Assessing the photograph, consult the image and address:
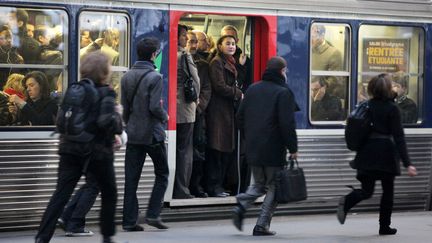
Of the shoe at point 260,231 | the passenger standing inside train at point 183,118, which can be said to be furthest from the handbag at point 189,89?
the shoe at point 260,231

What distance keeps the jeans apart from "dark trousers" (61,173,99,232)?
133 cm

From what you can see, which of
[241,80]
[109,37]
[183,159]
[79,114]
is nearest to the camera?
[79,114]

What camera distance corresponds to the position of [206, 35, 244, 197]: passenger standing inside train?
437 inches

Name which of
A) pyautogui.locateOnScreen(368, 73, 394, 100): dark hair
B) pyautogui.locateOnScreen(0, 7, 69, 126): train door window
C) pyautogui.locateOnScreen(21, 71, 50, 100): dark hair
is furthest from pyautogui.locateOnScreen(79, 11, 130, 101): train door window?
pyautogui.locateOnScreen(368, 73, 394, 100): dark hair

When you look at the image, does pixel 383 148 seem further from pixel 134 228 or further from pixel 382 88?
pixel 134 228

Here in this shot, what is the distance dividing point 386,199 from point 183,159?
7.25ft

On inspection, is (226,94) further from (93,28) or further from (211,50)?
(93,28)

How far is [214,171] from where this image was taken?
1123cm

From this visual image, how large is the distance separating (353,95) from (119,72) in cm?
291

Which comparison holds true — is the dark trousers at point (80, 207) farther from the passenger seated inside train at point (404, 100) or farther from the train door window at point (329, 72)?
the passenger seated inside train at point (404, 100)

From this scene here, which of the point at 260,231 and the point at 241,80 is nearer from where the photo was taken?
the point at 260,231

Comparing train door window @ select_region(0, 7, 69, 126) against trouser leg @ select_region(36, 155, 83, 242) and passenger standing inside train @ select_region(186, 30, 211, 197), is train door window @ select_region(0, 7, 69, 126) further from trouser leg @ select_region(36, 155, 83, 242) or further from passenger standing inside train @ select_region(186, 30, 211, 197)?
trouser leg @ select_region(36, 155, 83, 242)

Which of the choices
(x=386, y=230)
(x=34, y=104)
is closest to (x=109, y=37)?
(x=34, y=104)

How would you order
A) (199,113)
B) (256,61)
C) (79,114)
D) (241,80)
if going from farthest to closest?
1. (241,80)
2. (256,61)
3. (199,113)
4. (79,114)
